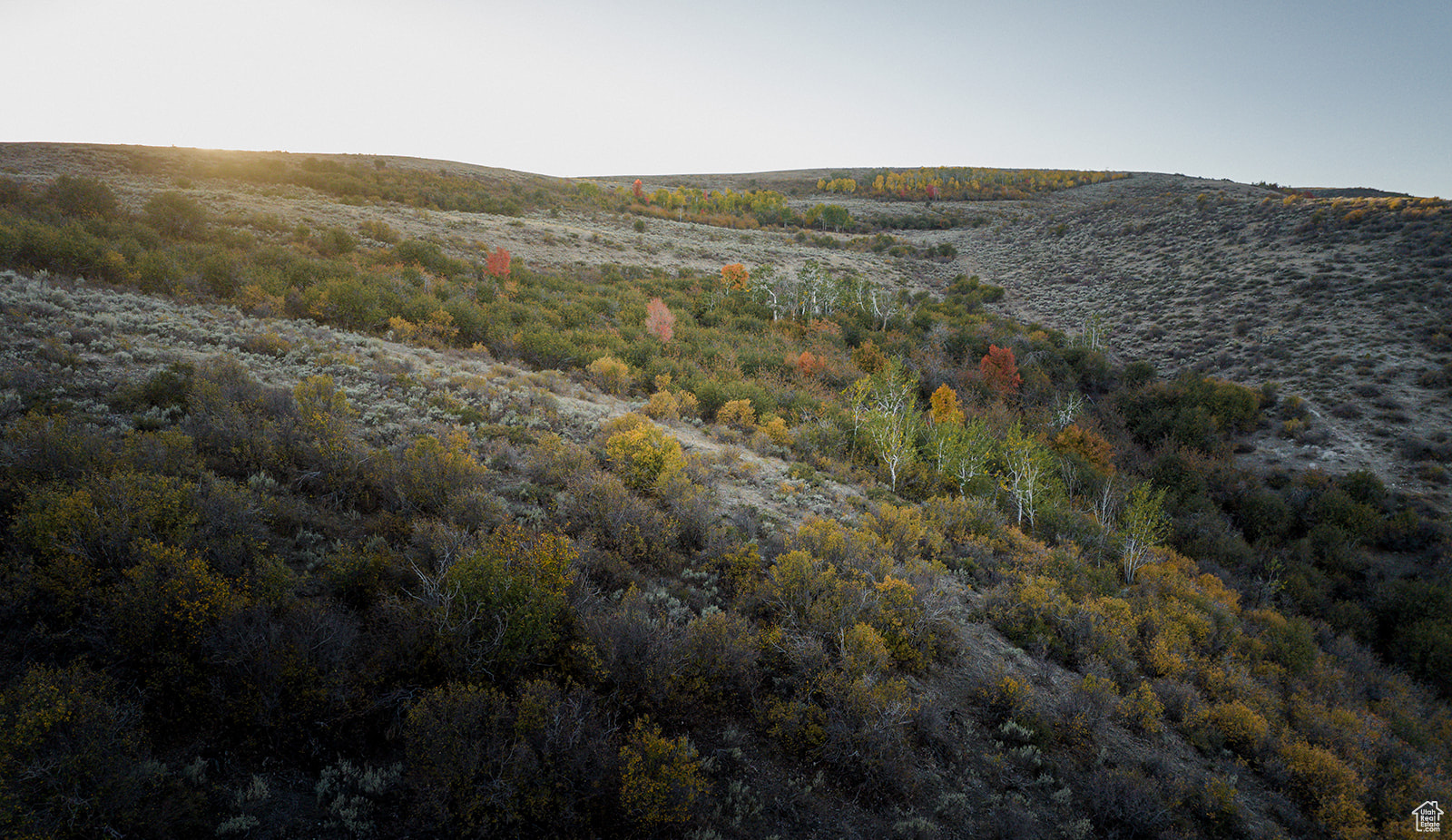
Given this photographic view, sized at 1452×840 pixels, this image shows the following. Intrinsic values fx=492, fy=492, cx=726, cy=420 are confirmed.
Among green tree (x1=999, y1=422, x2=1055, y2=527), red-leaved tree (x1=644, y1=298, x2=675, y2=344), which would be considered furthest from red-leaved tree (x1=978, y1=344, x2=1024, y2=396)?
red-leaved tree (x1=644, y1=298, x2=675, y2=344)

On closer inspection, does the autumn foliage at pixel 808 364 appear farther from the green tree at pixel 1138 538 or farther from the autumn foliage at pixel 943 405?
the green tree at pixel 1138 538

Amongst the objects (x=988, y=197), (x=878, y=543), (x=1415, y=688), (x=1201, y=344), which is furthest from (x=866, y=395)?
(x=988, y=197)

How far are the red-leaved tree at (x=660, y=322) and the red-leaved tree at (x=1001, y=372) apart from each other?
45.6 ft

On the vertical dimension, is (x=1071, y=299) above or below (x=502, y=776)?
above

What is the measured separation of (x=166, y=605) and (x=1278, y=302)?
A: 39.1m

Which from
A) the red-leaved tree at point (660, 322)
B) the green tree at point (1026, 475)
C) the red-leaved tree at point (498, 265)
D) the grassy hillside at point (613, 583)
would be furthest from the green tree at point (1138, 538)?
the red-leaved tree at point (498, 265)

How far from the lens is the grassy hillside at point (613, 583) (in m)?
3.37

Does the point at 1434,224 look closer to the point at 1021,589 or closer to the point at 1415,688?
the point at 1415,688

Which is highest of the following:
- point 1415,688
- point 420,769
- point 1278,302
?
point 1278,302

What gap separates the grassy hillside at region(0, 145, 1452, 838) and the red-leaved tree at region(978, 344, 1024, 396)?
2855mm

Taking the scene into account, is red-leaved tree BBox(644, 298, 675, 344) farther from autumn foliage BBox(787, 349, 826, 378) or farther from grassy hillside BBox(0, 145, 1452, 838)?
autumn foliage BBox(787, 349, 826, 378)

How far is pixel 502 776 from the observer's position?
327 centimetres

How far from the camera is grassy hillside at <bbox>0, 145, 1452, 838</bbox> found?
337cm

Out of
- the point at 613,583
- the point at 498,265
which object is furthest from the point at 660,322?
the point at 613,583
